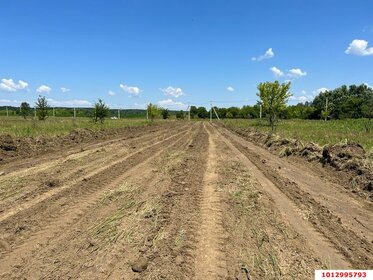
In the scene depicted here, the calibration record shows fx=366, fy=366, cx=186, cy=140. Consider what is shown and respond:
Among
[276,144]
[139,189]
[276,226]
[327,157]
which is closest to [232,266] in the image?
[276,226]

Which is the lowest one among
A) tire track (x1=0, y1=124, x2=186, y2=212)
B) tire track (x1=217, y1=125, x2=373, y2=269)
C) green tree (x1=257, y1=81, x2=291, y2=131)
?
tire track (x1=217, y1=125, x2=373, y2=269)

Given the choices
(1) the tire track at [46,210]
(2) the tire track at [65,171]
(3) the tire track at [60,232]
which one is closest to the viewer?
(3) the tire track at [60,232]

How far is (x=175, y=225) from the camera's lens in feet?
18.4

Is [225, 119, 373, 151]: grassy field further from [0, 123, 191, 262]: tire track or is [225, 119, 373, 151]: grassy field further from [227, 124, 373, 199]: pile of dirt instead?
[0, 123, 191, 262]: tire track

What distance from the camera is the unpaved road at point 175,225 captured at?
14.0ft

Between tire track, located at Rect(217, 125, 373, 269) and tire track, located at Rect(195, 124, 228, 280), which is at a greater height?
tire track, located at Rect(195, 124, 228, 280)

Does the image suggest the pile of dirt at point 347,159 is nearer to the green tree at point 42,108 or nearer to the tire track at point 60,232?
the tire track at point 60,232

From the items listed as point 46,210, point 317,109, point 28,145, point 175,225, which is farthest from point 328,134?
point 317,109

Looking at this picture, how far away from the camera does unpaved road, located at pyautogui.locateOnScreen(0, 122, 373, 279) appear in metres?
4.25

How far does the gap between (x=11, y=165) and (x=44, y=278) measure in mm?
8162

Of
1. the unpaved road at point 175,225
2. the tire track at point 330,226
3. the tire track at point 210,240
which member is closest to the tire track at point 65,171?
the unpaved road at point 175,225

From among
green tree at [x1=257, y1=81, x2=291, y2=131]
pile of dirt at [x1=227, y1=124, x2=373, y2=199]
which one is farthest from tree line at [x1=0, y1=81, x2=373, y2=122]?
pile of dirt at [x1=227, y1=124, x2=373, y2=199]

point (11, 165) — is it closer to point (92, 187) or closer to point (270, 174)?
point (92, 187)

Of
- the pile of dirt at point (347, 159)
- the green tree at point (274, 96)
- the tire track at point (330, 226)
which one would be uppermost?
the green tree at point (274, 96)
